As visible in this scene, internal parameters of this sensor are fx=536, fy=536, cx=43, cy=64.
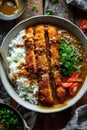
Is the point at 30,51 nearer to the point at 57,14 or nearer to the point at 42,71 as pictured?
the point at 42,71

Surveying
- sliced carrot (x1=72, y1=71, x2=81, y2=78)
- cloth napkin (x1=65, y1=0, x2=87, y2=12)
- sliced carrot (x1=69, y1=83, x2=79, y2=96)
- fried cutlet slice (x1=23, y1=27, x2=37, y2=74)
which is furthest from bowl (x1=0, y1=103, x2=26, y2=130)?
cloth napkin (x1=65, y1=0, x2=87, y2=12)

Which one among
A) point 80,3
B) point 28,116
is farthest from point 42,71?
point 80,3

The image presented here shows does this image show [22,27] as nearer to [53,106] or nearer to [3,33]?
[3,33]

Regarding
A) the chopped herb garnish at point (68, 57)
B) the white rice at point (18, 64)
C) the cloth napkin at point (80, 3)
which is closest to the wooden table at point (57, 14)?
the cloth napkin at point (80, 3)

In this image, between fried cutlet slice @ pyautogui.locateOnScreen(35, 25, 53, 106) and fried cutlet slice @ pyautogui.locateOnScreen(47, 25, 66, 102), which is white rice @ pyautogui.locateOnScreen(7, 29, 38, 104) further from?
fried cutlet slice @ pyautogui.locateOnScreen(47, 25, 66, 102)

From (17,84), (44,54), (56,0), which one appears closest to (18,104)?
(17,84)

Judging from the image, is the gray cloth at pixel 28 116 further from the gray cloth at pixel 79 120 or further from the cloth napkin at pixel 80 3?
the cloth napkin at pixel 80 3
